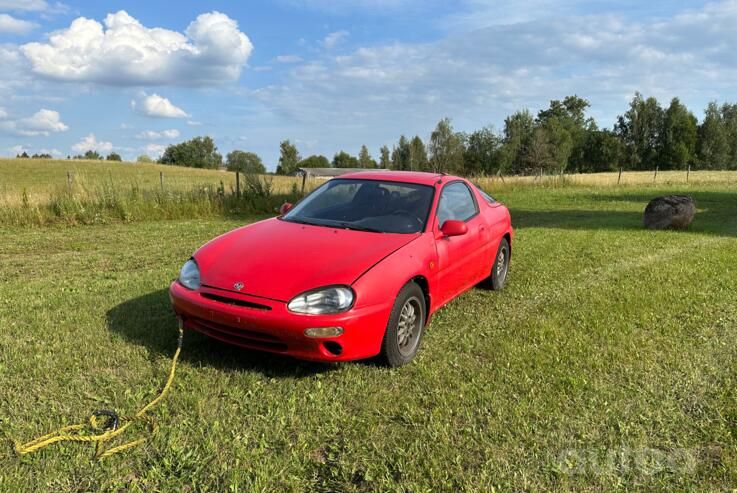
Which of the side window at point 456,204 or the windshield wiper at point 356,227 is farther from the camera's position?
the side window at point 456,204

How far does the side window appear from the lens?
4.68 m

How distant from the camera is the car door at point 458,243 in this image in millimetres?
4375

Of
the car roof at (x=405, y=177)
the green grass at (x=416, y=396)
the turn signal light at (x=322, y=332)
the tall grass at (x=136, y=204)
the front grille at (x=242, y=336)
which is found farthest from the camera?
the tall grass at (x=136, y=204)

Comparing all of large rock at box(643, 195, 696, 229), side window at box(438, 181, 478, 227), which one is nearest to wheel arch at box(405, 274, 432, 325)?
side window at box(438, 181, 478, 227)

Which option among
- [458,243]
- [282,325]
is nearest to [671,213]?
[458,243]

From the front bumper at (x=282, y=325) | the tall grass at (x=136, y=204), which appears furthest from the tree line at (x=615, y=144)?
the front bumper at (x=282, y=325)

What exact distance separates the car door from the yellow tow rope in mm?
2410

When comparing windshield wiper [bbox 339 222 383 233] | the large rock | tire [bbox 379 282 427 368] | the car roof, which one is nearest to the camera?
tire [bbox 379 282 427 368]

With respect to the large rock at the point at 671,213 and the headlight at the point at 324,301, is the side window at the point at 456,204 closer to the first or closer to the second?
the headlight at the point at 324,301

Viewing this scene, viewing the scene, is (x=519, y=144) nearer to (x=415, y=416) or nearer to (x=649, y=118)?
(x=649, y=118)

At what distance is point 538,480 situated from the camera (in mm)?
2486

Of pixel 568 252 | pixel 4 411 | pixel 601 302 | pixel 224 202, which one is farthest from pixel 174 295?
pixel 224 202

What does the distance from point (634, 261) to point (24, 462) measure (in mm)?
7743

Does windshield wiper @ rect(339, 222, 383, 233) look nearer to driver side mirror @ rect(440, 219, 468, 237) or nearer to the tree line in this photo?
driver side mirror @ rect(440, 219, 468, 237)
